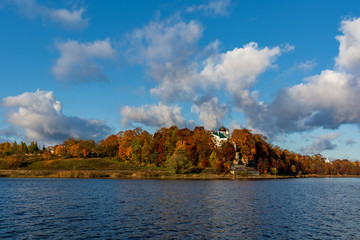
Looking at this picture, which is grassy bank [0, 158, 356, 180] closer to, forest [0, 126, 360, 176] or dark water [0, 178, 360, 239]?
forest [0, 126, 360, 176]

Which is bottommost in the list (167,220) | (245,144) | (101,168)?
(167,220)

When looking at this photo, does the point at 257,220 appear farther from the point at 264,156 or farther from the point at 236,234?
the point at 264,156

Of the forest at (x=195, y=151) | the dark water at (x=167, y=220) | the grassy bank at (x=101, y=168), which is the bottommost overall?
the dark water at (x=167, y=220)

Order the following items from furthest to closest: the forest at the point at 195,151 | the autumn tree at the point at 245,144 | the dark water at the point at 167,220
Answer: the autumn tree at the point at 245,144 < the forest at the point at 195,151 < the dark water at the point at 167,220

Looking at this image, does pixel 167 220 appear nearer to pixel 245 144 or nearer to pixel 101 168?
pixel 245 144

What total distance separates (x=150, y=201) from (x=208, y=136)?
444 ft

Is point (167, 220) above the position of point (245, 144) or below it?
below

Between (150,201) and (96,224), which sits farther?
(150,201)

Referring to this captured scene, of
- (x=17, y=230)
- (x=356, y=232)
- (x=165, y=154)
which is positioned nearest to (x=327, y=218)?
(x=356, y=232)

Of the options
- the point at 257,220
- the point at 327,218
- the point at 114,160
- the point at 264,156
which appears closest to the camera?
the point at 257,220

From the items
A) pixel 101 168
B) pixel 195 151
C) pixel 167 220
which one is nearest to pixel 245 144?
pixel 195 151

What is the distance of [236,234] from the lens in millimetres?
28281

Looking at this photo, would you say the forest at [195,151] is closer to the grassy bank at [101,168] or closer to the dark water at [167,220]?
the grassy bank at [101,168]

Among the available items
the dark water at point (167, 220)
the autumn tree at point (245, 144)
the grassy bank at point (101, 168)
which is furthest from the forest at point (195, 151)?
the dark water at point (167, 220)
